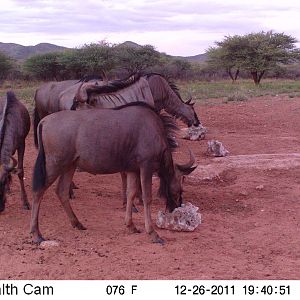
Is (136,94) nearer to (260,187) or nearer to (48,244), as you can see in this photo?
(260,187)

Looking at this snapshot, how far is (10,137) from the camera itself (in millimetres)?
6809

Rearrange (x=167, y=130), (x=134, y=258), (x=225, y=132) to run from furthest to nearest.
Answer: (x=225, y=132)
(x=167, y=130)
(x=134, y=258)

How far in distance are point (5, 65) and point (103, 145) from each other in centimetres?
4015

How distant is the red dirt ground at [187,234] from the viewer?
5.16 m

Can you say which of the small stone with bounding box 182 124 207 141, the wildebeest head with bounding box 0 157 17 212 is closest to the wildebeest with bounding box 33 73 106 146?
the wildebeest head with bounding box 0 157 17 212

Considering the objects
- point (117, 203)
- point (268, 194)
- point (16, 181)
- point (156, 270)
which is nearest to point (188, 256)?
point (156, 270)

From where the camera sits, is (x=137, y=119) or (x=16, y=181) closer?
(x=137, y=119)

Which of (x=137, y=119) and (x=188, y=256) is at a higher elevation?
(x=137, y=119)

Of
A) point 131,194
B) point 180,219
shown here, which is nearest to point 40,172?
point 131,194

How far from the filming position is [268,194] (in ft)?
26.8

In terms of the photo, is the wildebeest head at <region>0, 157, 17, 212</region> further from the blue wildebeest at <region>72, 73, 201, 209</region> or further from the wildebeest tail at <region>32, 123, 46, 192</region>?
the blue wildebeest at <region>72, 73, 201, 209</region>

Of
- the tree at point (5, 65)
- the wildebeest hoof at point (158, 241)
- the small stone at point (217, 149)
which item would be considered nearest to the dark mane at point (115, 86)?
the wildebeest hoof at point (158, 241)
